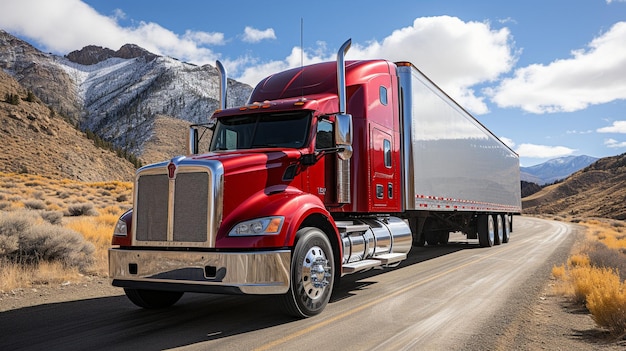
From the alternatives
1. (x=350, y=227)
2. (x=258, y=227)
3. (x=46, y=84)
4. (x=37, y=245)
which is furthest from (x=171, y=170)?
(x=46, y=84)

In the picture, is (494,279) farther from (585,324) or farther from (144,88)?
(144,88)

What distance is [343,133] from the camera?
23.1ft

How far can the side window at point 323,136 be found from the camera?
24.7 feet

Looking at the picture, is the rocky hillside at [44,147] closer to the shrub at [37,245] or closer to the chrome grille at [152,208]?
the shrub at [37,245]

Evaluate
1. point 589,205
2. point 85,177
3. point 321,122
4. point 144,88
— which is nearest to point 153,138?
point 144,88

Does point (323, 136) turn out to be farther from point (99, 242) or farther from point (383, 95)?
point (99, 242)

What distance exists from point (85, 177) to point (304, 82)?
213 ft

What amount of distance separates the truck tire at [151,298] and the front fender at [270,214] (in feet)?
6.34

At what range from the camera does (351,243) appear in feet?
26.1

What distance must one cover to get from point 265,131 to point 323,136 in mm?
882

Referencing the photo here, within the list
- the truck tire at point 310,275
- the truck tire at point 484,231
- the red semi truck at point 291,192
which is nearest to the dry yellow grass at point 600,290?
the red semi truck at point 291,192

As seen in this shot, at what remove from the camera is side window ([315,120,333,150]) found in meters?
7.52

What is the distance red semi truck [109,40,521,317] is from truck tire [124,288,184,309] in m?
0.02

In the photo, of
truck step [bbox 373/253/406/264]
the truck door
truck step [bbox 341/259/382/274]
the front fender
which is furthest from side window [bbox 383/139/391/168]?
the front fender
